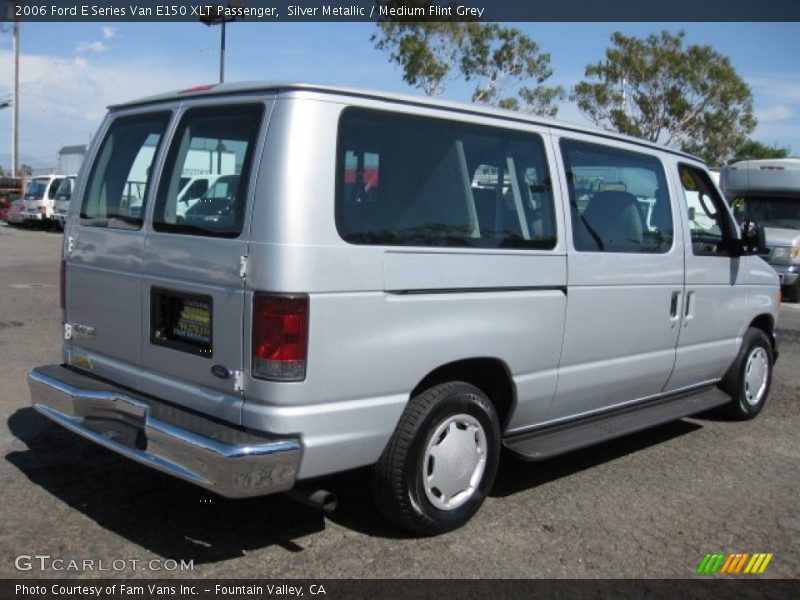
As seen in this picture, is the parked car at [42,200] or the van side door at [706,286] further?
the parked car at [42,200]

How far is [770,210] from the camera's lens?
15781 mm

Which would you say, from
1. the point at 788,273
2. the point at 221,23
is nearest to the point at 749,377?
the point at 788,273

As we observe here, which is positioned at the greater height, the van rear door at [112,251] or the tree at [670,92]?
the tree at [670,92]

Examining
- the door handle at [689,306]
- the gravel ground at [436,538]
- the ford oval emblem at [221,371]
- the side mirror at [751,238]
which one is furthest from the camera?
the side mirror at [751,238]

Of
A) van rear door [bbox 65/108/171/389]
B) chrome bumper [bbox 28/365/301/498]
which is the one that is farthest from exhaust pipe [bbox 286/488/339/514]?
van rear door [bbox 65/108/171/389]

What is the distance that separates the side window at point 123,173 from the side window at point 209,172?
0.61ft

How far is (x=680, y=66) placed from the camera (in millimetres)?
36875

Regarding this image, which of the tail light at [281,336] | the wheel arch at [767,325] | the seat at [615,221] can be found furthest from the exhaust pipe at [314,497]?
the wheel arch at [767,325]

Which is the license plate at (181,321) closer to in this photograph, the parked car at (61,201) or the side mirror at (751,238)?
the side mirror at (751,238)

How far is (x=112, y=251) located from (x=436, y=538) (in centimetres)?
220

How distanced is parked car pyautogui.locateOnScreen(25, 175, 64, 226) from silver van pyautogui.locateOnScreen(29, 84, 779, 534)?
24831 millimetres

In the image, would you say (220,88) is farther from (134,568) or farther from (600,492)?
(600,492)

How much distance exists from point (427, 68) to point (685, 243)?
2623 centimetres

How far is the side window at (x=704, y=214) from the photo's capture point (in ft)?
18.7
